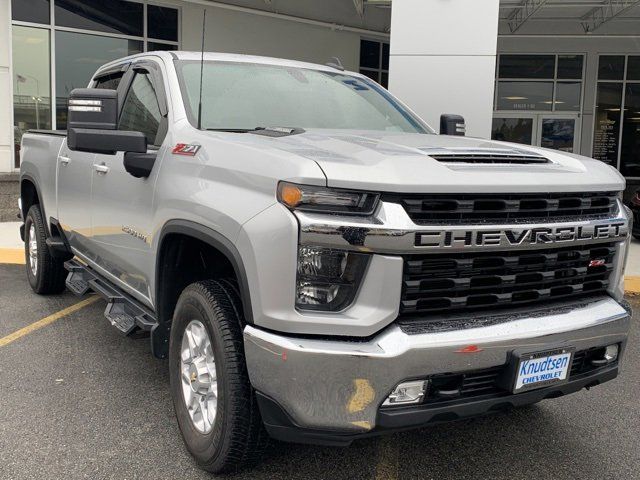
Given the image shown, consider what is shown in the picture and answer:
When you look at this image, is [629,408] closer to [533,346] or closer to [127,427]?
[533,346]

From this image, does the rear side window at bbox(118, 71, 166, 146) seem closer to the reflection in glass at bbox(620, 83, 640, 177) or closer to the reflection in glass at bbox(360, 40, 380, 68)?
the reflection in glass at bbox(360, 40, 380, 68)

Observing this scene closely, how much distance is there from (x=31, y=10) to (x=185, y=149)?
415 inches

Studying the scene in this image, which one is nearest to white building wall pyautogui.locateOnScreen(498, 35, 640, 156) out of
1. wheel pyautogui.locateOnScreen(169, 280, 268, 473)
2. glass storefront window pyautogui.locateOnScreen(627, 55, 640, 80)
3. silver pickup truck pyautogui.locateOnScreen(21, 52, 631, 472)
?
glass storefront window pyautogui.locateOnScreen(627, 55, 640, 80)

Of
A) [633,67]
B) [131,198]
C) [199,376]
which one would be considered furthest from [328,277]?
[633,67]

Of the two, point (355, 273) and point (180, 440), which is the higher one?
point (355, 273)

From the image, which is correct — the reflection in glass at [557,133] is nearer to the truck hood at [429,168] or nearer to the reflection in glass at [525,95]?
the reflection in glass at [525,95]

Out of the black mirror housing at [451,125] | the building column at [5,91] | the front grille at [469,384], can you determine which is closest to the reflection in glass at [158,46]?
the building column at [5,91]

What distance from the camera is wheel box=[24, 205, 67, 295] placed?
5.89 meters

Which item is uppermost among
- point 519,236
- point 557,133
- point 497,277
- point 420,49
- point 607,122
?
point 420,49

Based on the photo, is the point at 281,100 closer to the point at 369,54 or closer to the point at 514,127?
the point at 369,54

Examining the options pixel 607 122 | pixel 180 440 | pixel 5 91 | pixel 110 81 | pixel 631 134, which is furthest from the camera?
pixel 607 122

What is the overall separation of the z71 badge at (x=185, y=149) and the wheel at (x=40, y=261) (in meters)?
3.05

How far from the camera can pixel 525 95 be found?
55.1 ft

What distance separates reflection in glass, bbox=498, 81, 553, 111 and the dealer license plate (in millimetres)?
15085
